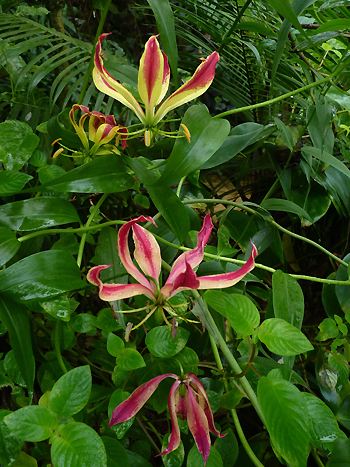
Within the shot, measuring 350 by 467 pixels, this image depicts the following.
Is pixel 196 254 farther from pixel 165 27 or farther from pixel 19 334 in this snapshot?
pixel 165 27

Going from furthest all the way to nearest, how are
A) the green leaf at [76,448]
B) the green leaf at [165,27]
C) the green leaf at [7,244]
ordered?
the green leaf at [165,27]
the green leaf at [7,244]
the green leaf at [76,448]

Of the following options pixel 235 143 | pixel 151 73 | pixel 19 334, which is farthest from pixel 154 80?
pixel 19 334

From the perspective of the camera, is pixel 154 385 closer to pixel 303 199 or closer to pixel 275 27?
pixel 303 199

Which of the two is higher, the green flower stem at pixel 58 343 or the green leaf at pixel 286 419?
the green leaf at pixel 286 419

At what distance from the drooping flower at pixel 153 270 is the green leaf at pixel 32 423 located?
0.09 metres

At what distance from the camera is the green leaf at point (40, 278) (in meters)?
0.44

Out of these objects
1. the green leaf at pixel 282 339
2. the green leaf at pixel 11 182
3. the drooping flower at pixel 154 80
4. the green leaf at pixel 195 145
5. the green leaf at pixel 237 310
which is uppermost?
the drooping flower at pixel 154 80

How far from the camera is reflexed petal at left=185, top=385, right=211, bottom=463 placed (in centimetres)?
41

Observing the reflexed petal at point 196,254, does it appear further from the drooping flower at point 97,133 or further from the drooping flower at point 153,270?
the drooping flower at point 97,133

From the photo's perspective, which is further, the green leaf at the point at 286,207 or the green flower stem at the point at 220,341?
the green leaf at the point at 286,207

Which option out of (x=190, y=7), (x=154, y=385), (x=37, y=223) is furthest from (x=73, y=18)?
(x=154, y=385)

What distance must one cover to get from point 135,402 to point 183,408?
4 cm

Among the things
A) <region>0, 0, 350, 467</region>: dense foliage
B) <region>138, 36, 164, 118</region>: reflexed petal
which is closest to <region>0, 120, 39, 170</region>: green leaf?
<region>0, 0, 350, 467</region>: dense foliage

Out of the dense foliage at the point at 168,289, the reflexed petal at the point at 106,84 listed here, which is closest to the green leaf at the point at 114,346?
the dense foliage at the point at 168,289
